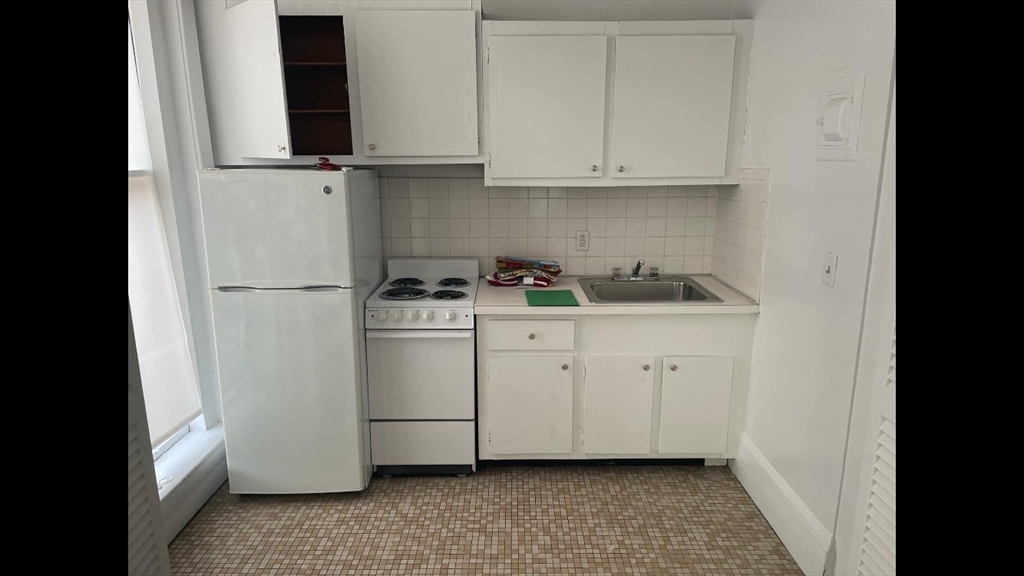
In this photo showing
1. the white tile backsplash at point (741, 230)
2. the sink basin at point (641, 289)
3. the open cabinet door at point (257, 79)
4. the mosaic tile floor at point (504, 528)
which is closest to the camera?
the mosaic tile floor at point (504, 528)

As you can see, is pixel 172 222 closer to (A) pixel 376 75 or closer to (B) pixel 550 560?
(A) pixel 376 75

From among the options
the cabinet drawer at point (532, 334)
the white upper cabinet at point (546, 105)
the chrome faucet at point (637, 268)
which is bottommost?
the cabinet drawer at point (532, 334)

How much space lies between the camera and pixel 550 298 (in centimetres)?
260

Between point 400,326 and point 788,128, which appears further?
point 400,326

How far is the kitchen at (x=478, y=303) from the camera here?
2.22 metres

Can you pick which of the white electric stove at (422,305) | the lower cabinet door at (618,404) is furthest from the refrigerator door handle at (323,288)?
the lower cabinet door at (618,404)

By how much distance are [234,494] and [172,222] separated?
1.22 m

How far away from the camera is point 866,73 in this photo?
1705 mm

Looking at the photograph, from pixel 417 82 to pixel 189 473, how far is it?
6.26 feet

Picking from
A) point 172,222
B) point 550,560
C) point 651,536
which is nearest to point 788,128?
point 651,536

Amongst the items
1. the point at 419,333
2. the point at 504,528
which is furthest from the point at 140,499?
the point at 504,528

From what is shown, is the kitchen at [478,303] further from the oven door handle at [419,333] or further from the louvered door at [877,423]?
the louvered door at [877,423]

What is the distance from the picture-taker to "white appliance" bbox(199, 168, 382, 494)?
225 cm

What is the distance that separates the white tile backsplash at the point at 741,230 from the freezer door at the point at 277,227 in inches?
67.3
